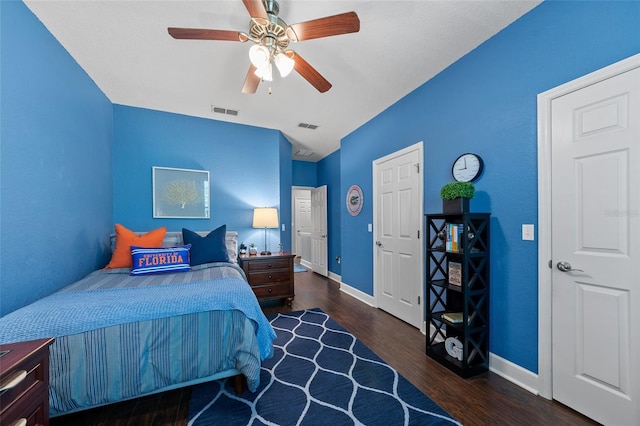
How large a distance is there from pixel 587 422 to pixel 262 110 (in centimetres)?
397

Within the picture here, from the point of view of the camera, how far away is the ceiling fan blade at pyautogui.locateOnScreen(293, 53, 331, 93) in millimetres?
1775

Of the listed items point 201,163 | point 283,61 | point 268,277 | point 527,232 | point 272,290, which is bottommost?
point 272,290

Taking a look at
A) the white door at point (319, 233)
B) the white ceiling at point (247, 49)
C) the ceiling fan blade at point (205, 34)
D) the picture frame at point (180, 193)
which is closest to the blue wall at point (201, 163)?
the picture frame at point (180, 193)

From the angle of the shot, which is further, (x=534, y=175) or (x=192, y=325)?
(x=534, y=175)

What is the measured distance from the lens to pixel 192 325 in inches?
62.1

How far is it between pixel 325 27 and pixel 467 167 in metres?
1.64

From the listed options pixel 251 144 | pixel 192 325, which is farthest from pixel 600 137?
pixel 251 144

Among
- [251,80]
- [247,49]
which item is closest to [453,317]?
[251,80]

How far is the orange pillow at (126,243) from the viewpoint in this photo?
2.51m

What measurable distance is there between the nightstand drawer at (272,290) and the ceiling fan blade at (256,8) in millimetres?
2897

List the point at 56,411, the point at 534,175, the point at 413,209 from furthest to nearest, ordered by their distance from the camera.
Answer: the point at 413,209, the point at 534,175, the point at 56,411

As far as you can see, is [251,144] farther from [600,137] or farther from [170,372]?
[600,137]

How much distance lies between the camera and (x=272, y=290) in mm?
3393

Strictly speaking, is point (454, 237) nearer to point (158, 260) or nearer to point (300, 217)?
point (158, 260)
